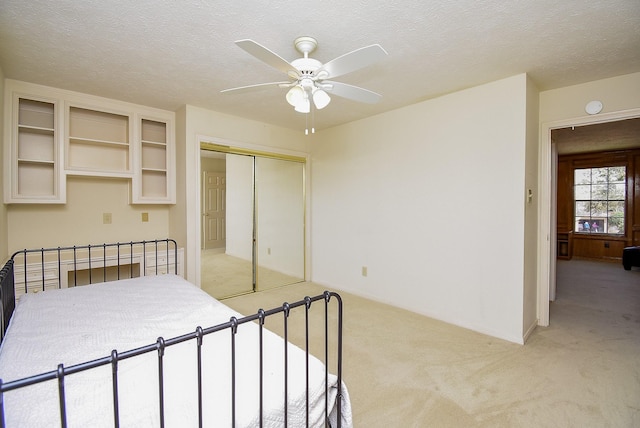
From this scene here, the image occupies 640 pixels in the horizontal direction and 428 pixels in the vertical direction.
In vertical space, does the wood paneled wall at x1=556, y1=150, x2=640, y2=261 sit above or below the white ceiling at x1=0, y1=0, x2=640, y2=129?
below

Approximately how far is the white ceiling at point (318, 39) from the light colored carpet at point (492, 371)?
237 centimetres

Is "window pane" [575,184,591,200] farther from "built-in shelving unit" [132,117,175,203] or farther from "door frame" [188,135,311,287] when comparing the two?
"built-in shelving unit" [132,117,175,203]

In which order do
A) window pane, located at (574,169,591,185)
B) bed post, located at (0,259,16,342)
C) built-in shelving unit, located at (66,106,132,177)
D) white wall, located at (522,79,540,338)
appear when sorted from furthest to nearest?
window pane, located at (574,169,591,185), built-in shelving unit, located at (66,106,132,177), white wall, located at (522,79,540,338), bed post, located at (0,259,16,342)

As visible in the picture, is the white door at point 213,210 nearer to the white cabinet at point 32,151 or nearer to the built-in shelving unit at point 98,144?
the built-in shelving unit at point 98,144

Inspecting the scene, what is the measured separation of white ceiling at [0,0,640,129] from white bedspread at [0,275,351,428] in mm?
1831

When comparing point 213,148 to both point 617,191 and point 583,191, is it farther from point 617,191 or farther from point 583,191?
point 617,191

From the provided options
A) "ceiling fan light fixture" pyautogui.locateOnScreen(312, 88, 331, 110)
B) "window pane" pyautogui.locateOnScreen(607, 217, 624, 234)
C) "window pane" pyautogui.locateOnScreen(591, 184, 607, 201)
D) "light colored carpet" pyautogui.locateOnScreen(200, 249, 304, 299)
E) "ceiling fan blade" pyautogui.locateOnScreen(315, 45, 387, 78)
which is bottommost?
"light colored carpet" pyautogui.locateOnScreen(200, 249, 304, 299)

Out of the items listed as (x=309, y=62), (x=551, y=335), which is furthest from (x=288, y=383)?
(x=551, y=335)

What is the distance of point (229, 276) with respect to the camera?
4.23 metres

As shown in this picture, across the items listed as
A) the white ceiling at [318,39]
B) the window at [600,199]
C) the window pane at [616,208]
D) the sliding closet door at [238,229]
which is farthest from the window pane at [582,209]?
the sliding closet door at [238,229]

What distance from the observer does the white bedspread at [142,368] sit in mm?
989

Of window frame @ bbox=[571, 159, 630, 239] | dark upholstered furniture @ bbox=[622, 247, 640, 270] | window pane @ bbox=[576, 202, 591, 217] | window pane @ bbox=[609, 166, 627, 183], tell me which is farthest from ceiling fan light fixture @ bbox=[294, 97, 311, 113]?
window pane @ bbox=[576, 202, 591, 217]

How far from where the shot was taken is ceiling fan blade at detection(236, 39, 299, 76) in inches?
57.8

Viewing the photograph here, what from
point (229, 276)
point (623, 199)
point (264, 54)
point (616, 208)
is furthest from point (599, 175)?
point (264, 54)
